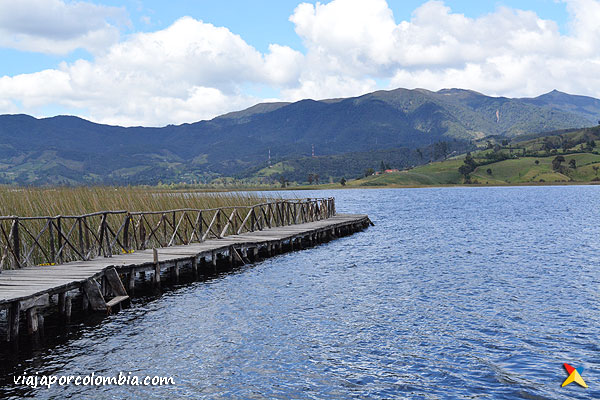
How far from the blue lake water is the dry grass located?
5.98m

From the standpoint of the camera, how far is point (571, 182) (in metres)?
183

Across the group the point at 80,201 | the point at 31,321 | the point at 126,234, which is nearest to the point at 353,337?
the point at 31,321

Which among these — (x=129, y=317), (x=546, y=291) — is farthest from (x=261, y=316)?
(x=546, y=291)

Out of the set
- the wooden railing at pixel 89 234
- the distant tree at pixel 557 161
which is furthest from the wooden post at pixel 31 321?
the distant tree at pixel 557 161

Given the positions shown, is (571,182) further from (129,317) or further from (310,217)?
(129,317)

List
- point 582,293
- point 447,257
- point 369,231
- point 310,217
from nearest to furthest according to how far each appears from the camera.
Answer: point 582,293
point 447,257
point 310,217
point 369,231

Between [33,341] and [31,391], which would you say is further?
[33,341]

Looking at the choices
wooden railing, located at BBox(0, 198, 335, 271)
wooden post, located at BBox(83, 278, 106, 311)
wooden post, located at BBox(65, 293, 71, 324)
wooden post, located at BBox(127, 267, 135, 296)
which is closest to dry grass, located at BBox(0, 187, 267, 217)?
wooden railing, located at BBox(0, 198, 335, 271)

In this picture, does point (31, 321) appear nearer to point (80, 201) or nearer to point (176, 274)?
point (176, 274)

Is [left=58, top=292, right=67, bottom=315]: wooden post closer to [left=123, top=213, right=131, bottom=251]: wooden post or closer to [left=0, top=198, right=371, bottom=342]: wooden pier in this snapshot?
[left=0, top=198, right=371, bottom=342]: wooden pier

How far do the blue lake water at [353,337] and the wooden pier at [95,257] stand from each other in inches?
44.0

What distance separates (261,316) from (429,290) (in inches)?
285

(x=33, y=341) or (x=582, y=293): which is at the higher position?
(x=33, y=341)

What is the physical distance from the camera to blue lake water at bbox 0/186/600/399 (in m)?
10.7
